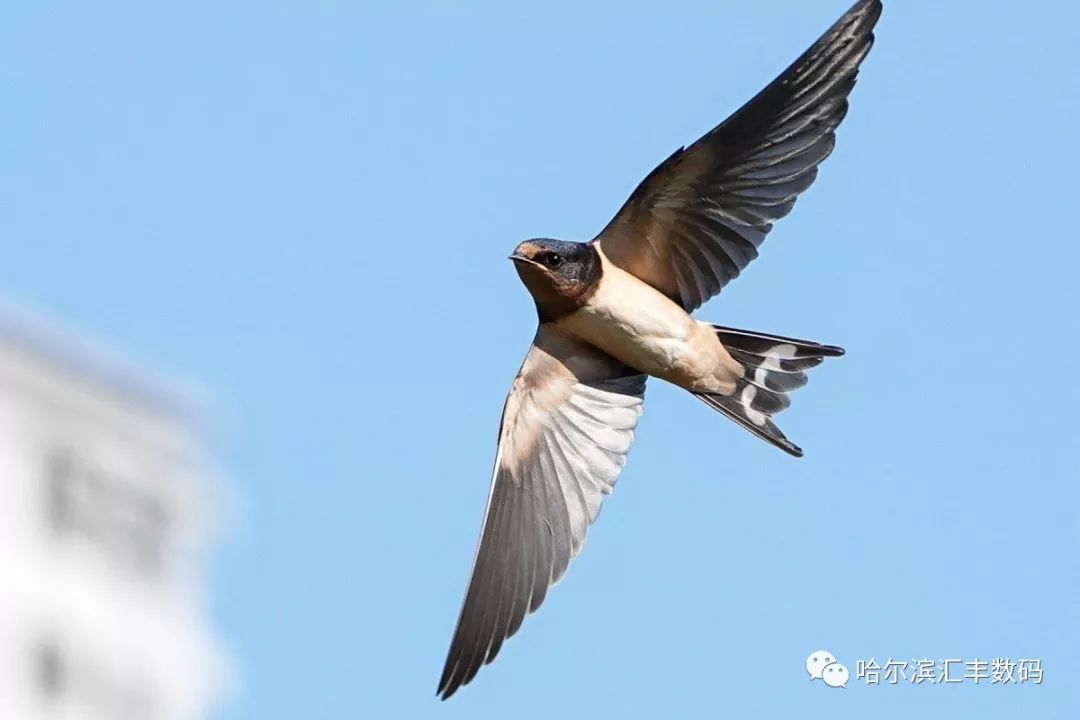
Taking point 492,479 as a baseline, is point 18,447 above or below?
below

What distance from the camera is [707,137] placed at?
7742 mm

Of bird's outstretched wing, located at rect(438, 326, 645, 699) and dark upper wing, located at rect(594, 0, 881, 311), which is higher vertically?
dark upper wing, located at rect(594, 0, 881, 311)

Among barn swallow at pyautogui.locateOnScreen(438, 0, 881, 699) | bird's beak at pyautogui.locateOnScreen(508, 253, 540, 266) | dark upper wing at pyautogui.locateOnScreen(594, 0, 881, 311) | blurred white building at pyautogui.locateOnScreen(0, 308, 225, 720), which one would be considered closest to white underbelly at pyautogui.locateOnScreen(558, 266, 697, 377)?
barn swallow at pyautogui.locateOnScreen(438, 0, 881, 699)

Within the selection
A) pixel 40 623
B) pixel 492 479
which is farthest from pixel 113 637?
pixel 492 479

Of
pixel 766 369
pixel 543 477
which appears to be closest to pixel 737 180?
pixel 766 369

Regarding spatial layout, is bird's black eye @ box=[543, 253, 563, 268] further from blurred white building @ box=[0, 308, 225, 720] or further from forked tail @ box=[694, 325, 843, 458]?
blurred white building @ box=[0, 308, 225, 720]

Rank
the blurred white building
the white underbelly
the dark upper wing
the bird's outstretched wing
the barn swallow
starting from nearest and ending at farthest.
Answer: the dark upper wing, the barn swallow, the white underbelly, the bird's outstretched wing, the blurred white building

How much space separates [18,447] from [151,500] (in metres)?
2.15

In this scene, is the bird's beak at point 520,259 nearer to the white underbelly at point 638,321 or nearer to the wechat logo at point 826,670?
the white underbelly at point 638,321

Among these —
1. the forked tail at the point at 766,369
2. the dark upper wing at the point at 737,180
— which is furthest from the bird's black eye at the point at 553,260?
the forked tail at the point at 766,369

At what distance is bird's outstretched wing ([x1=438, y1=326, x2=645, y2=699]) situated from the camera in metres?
7.99

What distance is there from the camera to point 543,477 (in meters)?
8.31

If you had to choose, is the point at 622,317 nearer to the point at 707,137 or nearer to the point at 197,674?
the point at 707,137

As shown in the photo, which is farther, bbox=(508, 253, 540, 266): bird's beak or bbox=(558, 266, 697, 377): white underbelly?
bbox=(558, 266, 697, 377): white underbelly
